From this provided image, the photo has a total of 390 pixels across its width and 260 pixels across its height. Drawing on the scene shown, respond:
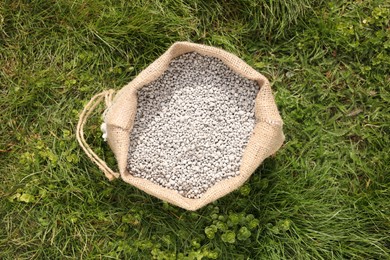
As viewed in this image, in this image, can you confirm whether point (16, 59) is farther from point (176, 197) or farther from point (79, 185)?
point (176, 197)

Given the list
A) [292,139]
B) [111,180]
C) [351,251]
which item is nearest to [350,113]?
[292,139]

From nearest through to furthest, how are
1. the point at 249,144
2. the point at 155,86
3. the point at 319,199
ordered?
1. the point at 249,144
2. the point at 155,86
3. the point at 319,199

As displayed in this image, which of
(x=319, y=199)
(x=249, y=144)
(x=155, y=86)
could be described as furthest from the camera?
(x=319, y=199)

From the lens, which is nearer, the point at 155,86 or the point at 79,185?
the point at 155,86

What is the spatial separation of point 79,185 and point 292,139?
109 centimetres

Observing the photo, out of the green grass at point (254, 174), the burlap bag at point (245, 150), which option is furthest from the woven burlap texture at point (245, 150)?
the green grass at point (254, 174)

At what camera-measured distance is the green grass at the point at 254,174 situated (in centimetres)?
214

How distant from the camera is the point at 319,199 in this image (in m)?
2.17

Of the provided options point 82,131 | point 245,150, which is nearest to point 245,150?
point 245,150

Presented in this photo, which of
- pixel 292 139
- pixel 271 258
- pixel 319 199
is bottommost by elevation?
pixel 271 258

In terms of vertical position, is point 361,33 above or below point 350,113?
above

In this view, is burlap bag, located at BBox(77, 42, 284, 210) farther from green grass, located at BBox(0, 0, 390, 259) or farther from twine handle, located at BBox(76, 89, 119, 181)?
green grass, located at BBox(0, 0, 390, 259)

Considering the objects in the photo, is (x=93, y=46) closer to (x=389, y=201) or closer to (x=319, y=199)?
(x=319, y=199)

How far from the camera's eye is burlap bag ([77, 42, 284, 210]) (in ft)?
6.07
